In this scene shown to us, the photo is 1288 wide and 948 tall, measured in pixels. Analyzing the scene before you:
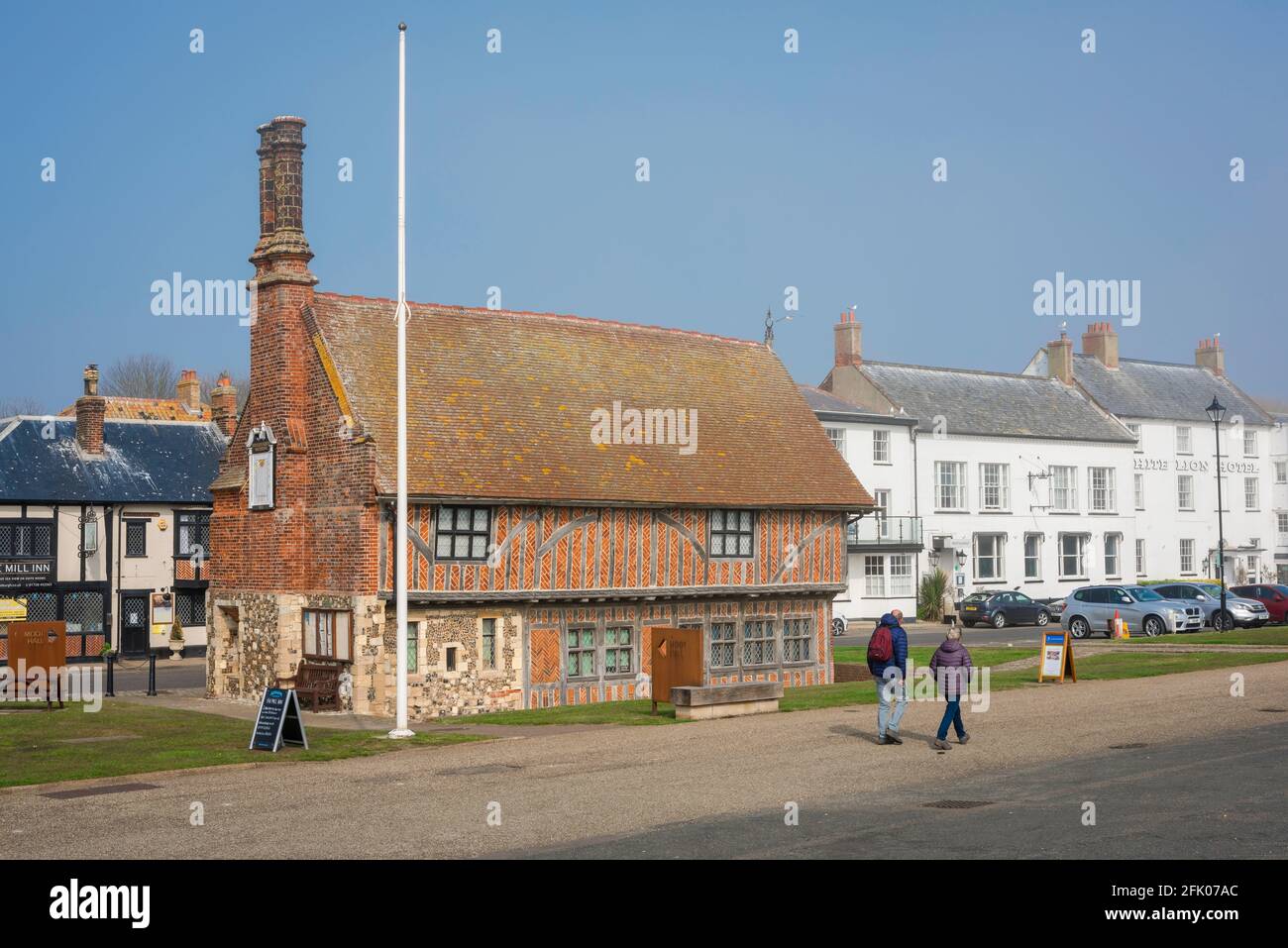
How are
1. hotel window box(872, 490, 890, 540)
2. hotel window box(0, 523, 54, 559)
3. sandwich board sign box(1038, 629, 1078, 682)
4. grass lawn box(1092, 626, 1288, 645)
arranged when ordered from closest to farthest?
sandwich board sign box(1038, 629, 1078, 682) → grass lawn box(1092, 626, 1288, 645) → hotel window box(0, 523, 54, 559) → hotel window box(872, 490, 890, 540)

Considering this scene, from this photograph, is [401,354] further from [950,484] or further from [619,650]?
[950,484]

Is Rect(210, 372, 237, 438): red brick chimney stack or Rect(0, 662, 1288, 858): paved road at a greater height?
Rect(210, 372, 237, 438): red brick chimney stack

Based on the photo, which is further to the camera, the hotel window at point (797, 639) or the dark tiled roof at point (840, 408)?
the dark tiled roof at point (840, 408)

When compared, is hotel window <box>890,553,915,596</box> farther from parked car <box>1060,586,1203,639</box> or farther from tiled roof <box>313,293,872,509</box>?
tiled roof <box>313,293,872,509</box>

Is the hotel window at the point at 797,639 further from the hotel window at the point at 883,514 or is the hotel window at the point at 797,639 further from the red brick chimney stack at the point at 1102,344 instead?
the red brick chimney stack at the point at 1102,344

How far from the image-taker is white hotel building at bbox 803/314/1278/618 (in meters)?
60.8

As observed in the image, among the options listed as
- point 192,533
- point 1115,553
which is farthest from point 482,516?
point 1115,553

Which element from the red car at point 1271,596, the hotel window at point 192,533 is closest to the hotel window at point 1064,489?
the red car at point 1271,596

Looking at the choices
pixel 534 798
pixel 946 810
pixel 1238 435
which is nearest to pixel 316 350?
pixel 534 798

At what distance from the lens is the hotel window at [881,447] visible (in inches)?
2384

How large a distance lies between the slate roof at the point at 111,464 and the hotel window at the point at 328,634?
17.2 metres

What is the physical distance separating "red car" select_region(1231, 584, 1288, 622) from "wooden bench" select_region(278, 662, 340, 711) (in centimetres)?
3365

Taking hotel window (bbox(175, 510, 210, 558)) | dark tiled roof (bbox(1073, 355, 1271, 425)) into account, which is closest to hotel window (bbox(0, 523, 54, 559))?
hotel window (bbox(175, 510, 210, 558))

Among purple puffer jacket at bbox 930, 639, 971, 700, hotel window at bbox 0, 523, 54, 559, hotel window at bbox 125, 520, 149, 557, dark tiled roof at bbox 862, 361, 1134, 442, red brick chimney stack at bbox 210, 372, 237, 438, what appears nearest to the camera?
purple puffer jacket at bbox 930, 639, 971, 700
